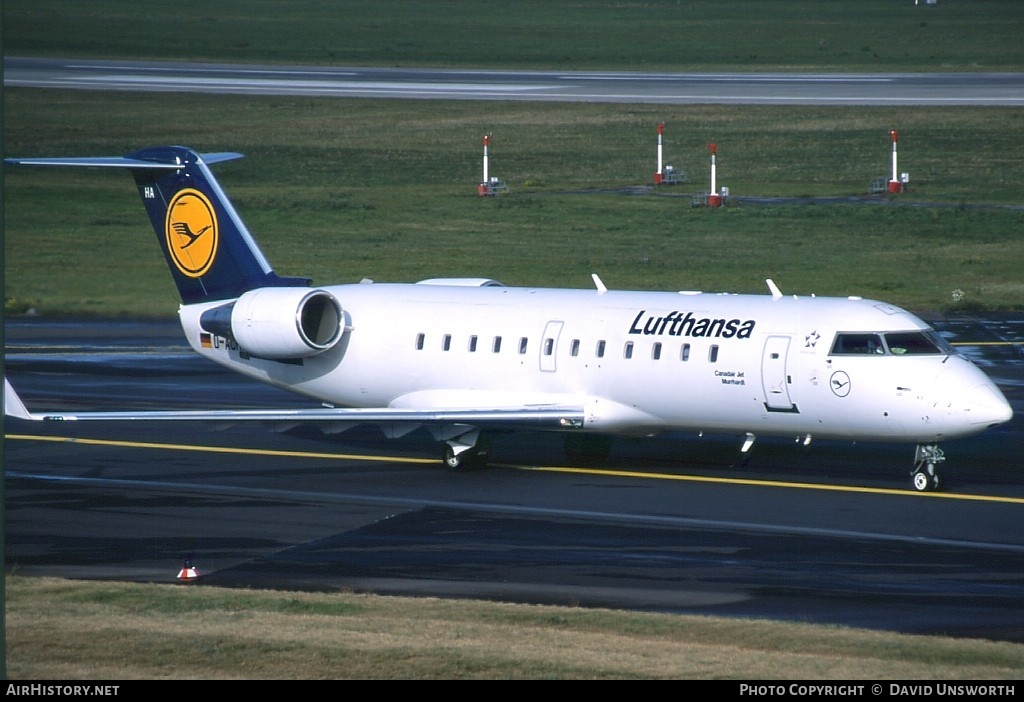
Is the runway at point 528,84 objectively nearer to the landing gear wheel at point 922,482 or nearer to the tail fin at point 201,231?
the tail fin at point 201,231

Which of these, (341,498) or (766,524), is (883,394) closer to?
(766,524)

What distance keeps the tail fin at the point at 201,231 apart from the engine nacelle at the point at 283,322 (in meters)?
0.73

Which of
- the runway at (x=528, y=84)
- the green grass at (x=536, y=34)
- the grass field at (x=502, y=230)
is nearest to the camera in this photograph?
the grass field at (x=502, y=230)

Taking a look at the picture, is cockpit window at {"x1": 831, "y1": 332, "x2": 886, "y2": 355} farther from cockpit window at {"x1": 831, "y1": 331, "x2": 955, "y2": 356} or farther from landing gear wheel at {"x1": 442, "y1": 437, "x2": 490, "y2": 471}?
landing gear wheel at {"x1": 442, "y1": 437, "x2": 490, "y2": 471}

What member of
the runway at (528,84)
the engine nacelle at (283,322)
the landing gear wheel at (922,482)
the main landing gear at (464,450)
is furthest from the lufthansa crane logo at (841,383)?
the runway at (528,84)

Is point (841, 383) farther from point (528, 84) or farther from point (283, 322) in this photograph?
point (528, 84)

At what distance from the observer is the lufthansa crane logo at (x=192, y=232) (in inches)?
1216

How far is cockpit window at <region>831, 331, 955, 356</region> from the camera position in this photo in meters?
25.8

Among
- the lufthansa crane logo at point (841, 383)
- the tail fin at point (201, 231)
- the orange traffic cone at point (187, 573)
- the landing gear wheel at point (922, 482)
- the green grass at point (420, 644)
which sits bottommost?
the landing gear wheel at point (922, 482)

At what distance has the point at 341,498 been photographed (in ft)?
86.0

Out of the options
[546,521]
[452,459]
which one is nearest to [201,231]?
[452,459]

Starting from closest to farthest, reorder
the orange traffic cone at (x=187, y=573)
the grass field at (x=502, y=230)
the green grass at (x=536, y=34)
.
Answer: the grass field at (x=502, y=230) < the orange traffic cone at (x=187, y=573) < the green grass at (x=536, y=34)

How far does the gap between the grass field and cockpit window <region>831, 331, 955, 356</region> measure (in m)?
8.54

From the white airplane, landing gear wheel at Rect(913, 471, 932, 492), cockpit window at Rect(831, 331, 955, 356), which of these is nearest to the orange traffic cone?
the white airplane
